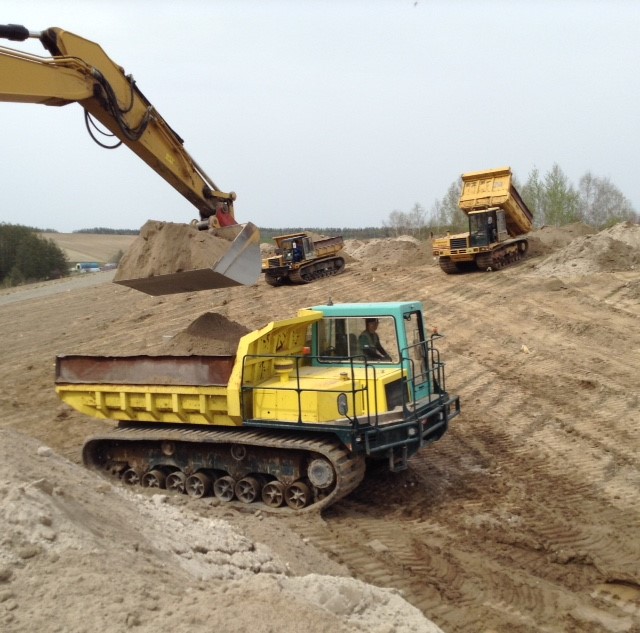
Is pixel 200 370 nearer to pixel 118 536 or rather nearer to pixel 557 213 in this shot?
pixel 118 536

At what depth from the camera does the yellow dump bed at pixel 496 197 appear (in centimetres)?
2284

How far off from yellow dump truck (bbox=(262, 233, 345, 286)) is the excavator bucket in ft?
45.2

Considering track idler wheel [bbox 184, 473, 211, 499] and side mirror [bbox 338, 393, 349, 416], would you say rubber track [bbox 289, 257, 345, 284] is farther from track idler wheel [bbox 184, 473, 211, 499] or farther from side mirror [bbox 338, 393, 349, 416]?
side mirror [bbox 338, 393, 349, 416]

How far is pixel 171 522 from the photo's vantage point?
19.3 ft

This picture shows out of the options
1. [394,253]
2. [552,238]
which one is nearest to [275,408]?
[552,238]

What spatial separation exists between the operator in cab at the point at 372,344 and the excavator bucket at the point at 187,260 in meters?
2.50

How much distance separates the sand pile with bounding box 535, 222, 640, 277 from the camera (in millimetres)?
20250

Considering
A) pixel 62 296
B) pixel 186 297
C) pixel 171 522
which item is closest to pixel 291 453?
pixel 171 522

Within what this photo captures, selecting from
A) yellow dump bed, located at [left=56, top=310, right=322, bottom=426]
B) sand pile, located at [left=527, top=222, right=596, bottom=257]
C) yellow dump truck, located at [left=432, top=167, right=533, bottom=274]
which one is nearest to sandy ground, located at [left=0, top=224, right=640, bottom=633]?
A: yellow dump bed, located at [left=56, top=310, right=322, bottom=426]

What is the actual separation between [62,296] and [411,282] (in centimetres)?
1829

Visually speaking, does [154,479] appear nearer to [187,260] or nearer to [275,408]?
[275,408]

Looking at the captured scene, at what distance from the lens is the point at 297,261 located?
24.0 meters

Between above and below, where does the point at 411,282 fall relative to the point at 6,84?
below

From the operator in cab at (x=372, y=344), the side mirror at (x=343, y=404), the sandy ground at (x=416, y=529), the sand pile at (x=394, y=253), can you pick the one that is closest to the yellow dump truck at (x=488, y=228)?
the sand pile at (x=394, y=253)
